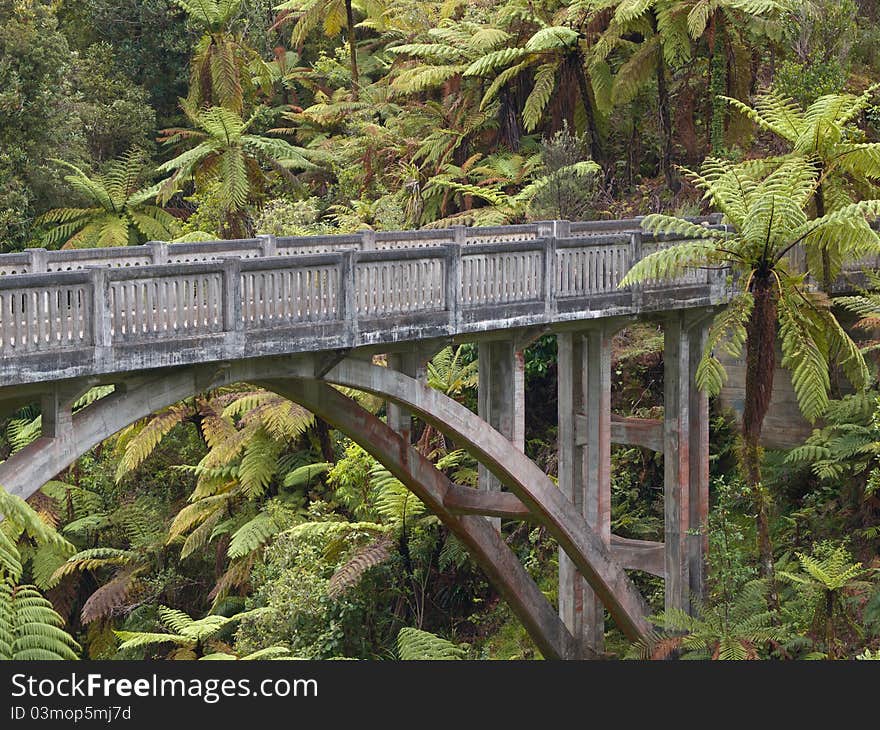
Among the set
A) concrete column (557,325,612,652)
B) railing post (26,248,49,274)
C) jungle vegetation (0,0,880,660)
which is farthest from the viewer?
concrete column (557,325,612,652)

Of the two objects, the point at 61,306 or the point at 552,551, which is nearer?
the point at 61,306

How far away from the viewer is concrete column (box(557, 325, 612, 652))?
15172 mm

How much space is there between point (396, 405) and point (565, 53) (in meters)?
11.7

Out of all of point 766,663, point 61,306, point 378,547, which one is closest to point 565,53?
point 378,547

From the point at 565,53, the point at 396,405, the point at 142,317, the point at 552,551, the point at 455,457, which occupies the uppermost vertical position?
the point at 565,53

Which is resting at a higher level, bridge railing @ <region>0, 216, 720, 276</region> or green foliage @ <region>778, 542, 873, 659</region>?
bridge railing @ <region>0, 216, 720, 276</region>

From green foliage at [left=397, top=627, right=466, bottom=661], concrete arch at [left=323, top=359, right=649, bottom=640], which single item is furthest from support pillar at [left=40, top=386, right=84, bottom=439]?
green foliage at [left=397, top=627, right=466, bottom=661]

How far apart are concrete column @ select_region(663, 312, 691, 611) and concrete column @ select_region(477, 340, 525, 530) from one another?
236cm

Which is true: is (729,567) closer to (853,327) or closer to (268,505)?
(853,327)

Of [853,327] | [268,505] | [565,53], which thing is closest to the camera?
[853,327]

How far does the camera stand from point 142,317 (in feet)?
34.9

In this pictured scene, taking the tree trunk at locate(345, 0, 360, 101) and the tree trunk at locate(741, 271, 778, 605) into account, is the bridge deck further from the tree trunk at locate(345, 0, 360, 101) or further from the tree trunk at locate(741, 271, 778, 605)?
the tree trunk at locate(345, 0, 360, 101)

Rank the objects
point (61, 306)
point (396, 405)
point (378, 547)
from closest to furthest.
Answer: point (61, 306), point (396, 405), point (378, 547)

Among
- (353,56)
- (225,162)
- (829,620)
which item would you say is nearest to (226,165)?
(225,162)
